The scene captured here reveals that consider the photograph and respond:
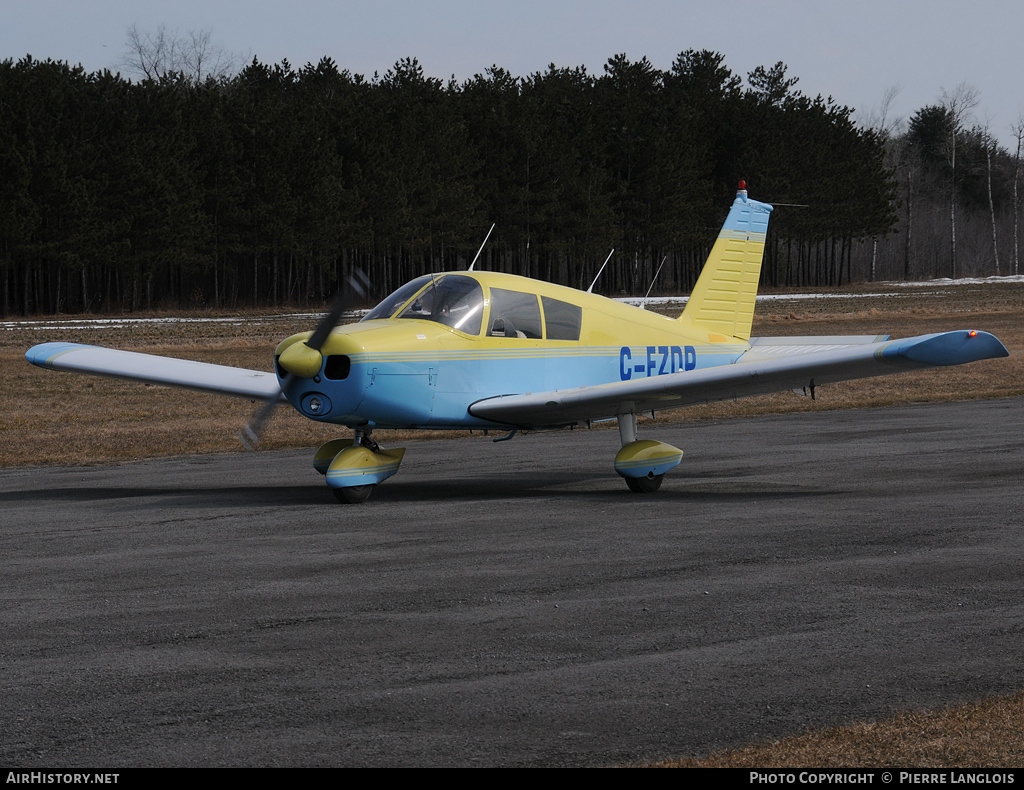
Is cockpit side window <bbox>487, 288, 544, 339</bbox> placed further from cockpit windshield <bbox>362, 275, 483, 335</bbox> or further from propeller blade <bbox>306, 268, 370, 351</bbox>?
propeller blade <bbox>306, 268, 370, 351</bbox>

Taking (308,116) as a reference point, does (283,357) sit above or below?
below

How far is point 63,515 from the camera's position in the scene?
12.3 m

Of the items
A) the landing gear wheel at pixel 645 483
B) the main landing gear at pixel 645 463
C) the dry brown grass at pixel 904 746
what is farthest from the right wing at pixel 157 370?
the dry brown grass at pixel 904 746

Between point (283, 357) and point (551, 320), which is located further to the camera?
point (551, 320)

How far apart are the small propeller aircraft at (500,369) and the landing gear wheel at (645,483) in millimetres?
18

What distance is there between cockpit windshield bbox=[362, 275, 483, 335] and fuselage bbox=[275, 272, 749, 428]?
0.04 feet

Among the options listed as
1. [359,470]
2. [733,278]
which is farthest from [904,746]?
[733,278]

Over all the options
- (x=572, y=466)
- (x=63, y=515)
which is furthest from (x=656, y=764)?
(x=572, y=466)

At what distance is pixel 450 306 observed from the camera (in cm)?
1309

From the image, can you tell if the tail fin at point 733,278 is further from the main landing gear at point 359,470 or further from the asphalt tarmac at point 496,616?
the main landing gear at point 359,470

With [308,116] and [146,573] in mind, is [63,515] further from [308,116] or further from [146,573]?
[308,116]

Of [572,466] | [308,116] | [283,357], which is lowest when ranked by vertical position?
[572,466]

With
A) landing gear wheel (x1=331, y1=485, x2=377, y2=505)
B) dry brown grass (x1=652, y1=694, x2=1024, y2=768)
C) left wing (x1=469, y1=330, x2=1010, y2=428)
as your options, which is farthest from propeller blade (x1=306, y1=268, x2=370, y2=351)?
dry brown grass (x1=652, y1=694, x2=1024, y2=768)
